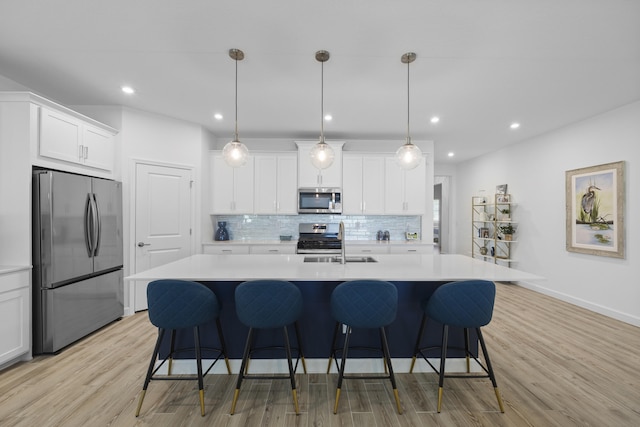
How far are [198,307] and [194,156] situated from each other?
10.2ft

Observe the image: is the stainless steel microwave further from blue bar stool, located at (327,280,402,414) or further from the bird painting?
the bird painting

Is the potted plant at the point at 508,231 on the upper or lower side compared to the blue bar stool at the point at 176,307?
upper

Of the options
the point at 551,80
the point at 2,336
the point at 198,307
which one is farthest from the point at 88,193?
the point at 551,80

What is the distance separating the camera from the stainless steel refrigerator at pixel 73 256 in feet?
8.54

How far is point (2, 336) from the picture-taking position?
2334 mm

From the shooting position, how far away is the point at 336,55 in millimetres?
2484

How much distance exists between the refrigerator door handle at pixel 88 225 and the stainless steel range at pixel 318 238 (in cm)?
264

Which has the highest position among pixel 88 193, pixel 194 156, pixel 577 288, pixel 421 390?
pixel 194 156

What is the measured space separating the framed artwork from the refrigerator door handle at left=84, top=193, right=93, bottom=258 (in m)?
6.34

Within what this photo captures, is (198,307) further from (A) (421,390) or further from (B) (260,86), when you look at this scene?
(B) (260,86)

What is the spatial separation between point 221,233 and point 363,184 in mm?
2588

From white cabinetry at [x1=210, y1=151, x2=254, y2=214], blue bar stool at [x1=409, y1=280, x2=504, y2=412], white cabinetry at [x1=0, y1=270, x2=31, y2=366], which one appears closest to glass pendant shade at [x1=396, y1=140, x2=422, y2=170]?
blue bar stool at [x1=409, y1=280, x2=504, y2=412]

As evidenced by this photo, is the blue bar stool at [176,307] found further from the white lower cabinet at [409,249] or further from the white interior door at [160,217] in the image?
the white lower cabinet at [409,249]

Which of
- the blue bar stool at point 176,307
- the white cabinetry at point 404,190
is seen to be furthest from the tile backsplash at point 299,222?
the blue bar stool at point 176,307
